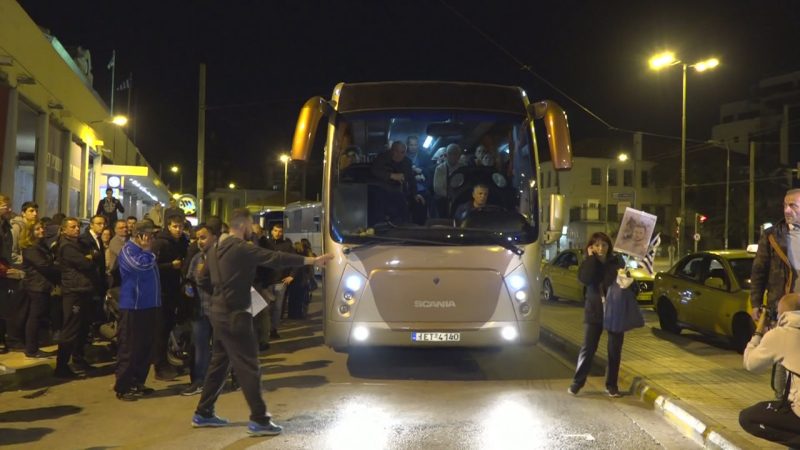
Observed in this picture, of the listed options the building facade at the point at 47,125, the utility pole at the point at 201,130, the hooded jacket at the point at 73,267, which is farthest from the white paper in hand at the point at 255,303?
the utility pole at the point at 201,130

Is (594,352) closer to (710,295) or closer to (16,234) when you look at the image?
(710,295)

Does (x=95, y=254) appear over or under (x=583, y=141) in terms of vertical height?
under

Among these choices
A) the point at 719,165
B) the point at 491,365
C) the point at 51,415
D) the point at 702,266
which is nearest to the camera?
the point at 51,415

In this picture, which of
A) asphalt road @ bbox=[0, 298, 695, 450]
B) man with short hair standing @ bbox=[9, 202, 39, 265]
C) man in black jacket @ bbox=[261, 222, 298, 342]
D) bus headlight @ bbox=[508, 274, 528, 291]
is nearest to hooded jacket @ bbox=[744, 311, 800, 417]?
asphalt road @ bbox=[0, 298, 695, 450]

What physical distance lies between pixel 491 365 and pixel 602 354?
1.66m

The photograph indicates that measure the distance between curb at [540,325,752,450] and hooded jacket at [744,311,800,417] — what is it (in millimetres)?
1838

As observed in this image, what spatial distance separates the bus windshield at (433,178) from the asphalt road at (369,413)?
68.4 inches

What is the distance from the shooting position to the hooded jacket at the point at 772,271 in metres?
5.68

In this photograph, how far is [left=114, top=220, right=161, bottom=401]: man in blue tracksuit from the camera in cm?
708

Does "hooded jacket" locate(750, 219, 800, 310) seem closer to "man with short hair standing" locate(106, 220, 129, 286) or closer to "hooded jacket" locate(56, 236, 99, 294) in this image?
"hooded jacket" locate(56, 236, 99, 294)

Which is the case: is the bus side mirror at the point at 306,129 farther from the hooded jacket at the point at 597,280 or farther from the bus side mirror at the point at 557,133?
the hooded jacket at the point at 597,280

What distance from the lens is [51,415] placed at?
6438mm

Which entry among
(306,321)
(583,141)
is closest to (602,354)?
(306,321)

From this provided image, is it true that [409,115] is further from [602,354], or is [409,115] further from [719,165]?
[719,165]
